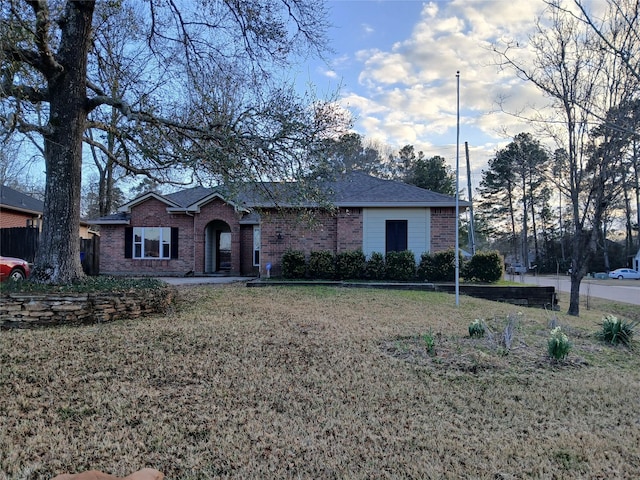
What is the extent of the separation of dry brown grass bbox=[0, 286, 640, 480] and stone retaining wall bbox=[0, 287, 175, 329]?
1.99 ft

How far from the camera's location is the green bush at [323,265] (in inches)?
597

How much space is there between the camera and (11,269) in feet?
39.2

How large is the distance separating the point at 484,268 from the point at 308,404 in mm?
12724

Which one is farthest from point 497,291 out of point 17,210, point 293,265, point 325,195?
point 17,210

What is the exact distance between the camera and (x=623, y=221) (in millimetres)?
43625

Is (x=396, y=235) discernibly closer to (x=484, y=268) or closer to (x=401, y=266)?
(x=401, y=266)

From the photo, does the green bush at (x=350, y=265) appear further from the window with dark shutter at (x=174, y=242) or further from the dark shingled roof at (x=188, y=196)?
the window with dark shutter at (x=174, y=242)

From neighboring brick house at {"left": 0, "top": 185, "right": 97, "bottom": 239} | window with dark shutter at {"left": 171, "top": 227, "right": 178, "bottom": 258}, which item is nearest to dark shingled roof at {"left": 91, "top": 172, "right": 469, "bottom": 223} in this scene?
window with dark shutter at {"left": 171, "top": 227, "right": 178, "bottom": 258}

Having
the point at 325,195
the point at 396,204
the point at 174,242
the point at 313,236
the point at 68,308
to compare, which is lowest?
the point at 68,308

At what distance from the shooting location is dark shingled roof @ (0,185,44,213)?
19.9 metres

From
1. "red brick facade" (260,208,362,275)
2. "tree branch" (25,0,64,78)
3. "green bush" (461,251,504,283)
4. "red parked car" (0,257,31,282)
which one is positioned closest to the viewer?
"tree branch" (25,0,64,78)

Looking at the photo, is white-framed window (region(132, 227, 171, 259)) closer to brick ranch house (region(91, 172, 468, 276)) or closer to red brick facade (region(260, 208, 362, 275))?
brick ranch house (region(91, 172, 468, 276))

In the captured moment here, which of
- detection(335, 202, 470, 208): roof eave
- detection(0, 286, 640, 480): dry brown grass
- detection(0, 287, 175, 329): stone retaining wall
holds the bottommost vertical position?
detection(0, 286, 640, 480): dry brown grass

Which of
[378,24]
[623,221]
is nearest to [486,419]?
[378,24]
